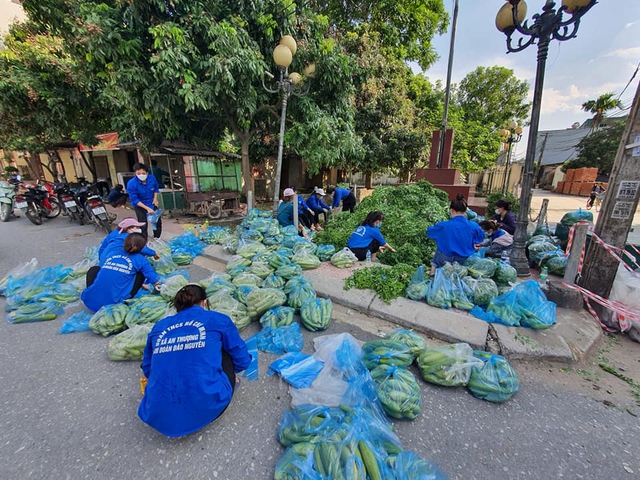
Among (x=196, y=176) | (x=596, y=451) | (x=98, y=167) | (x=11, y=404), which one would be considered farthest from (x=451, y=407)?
(x=98, y=167)

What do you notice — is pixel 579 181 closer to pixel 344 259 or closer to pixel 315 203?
pixel 315 203

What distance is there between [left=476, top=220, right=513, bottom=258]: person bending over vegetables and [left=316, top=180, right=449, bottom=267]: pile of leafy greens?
92 centimetres

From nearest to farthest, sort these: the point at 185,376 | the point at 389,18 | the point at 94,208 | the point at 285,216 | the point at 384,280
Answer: the point at 185,376 < the point at 384,280 < the point at 285,216 < the point at 94,208 < the point at 389,18

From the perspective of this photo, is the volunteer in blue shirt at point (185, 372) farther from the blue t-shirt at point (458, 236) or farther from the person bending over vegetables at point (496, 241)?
the person bending over vegetables at point (496, 241)

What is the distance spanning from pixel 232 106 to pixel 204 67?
1340 mm

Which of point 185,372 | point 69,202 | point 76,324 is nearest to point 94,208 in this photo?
point 69,202

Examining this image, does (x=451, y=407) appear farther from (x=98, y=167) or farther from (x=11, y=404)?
(x=98, y=167)

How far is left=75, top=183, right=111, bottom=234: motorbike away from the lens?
7.00 m

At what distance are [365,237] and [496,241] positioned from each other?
242 centimetres

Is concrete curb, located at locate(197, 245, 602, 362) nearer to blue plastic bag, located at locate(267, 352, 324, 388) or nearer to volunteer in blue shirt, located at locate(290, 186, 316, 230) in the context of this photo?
blue plastic bag, located at locate(267, 352, 324, 388)

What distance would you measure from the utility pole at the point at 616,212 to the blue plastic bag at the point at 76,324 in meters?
6.05

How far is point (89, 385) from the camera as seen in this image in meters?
2.33

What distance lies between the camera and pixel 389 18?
12758 millimetres

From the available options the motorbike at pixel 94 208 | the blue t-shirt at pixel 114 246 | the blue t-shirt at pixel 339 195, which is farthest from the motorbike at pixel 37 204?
the blue t-shirt at pixel 339 195
